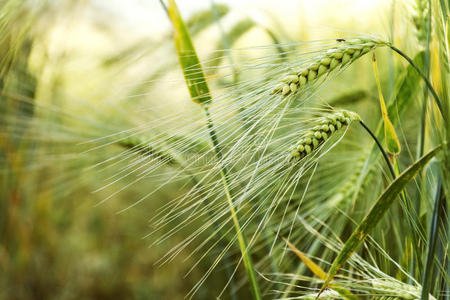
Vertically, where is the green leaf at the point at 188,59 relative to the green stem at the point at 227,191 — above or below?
above

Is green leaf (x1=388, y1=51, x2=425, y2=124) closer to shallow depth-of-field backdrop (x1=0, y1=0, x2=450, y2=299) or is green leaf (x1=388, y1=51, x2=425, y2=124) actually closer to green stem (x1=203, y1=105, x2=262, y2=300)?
shallow depth-of-field backdrop (x1=0, y1=0, x2=450, y2=299)

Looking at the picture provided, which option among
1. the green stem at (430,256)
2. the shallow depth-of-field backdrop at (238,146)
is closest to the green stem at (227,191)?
the shallow depth-of-field backdrop at (238,146)

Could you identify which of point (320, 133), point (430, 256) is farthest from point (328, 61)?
point (430, 256)

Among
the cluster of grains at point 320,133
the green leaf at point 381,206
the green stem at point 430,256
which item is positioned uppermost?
the cluster of grains at point 320,133

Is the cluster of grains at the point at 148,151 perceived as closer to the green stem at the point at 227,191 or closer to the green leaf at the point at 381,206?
the green stem at the point at 227,191

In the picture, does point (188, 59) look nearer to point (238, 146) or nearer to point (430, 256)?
point (238, 146)

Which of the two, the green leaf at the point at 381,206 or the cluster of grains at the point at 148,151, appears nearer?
the green leaf at the point at 381,206
